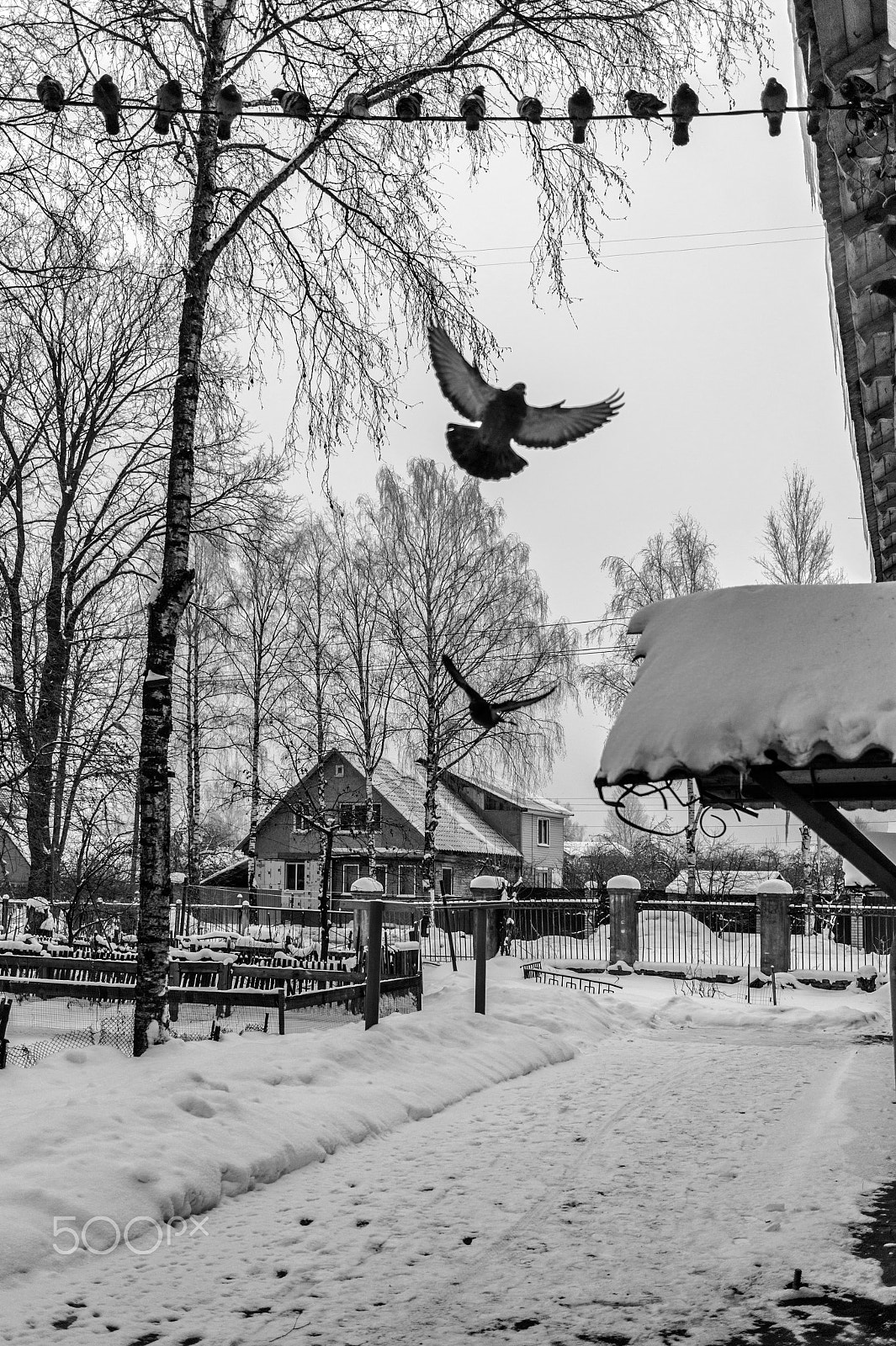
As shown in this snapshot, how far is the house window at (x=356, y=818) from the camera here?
94.2 ft

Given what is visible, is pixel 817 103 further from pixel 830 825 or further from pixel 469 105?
pixel 830 825

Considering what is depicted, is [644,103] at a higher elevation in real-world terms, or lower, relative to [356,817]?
higher

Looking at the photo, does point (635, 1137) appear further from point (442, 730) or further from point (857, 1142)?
point (442, 730)

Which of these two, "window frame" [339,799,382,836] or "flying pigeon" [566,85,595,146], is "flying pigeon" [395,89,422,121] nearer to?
"flying pigeon" [566,85,595,146]

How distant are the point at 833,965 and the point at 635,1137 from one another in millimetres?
13969

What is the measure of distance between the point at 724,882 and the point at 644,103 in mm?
25856

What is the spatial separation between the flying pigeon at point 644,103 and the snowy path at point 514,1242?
457 cm

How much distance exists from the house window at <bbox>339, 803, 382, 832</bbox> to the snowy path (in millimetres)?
20850

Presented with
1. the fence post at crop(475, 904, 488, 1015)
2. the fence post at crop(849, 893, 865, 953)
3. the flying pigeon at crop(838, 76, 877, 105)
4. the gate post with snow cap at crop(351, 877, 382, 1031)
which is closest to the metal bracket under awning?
the flying pigeon at crop(838, 76, 877, 105)

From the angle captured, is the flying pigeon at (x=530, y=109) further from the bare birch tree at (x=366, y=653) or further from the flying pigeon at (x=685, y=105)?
the bare birch tree at (x=366, y=653)

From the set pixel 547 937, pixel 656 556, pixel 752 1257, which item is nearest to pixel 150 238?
pixel 752 1257

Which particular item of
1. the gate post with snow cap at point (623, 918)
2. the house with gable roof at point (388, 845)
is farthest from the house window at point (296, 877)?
the gate post with snow cap at point (623, 918)

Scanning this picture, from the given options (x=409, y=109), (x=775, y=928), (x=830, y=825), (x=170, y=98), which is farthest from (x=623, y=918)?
(x=170, y=98)

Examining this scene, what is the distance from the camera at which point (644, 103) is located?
4.14 metres
